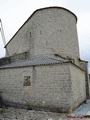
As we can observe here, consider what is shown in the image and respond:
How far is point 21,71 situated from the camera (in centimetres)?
1193

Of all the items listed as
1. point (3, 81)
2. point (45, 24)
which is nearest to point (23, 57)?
point (45, 24)

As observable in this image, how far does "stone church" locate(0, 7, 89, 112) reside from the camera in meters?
10.4

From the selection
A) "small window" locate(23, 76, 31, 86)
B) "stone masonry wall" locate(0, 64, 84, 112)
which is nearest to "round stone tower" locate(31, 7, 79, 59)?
"stone masonry wall" locate(0, 64, 84, 112)

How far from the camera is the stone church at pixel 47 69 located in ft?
34.0

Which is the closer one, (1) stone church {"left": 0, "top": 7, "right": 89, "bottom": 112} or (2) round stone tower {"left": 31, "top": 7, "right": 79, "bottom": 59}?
(1) stone church {"left": 0, "top": 7, "right": 89, "bottom": 112}

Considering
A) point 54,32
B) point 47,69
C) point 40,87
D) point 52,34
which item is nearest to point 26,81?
point 40,87

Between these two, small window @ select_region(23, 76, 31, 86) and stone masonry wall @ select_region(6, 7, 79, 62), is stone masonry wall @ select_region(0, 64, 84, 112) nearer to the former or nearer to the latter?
small window @ select_region(23, 76, 31, 86)

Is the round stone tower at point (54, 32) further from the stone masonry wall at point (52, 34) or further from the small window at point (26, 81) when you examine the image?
the small window at point (26, 81)

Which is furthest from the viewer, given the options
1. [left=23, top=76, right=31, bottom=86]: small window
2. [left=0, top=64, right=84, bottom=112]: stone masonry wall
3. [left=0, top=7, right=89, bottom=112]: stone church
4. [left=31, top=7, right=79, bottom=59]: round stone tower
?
[left=31, top=7, right=79, bottom=59]: round stone tower

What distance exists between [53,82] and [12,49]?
13031 mm

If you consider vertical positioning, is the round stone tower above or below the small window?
above

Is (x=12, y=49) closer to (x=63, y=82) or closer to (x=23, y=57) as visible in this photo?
(x=23, y=57)

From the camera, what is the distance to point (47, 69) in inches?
431

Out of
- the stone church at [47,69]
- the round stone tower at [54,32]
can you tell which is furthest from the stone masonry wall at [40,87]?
the round stone tower at [54,32]
